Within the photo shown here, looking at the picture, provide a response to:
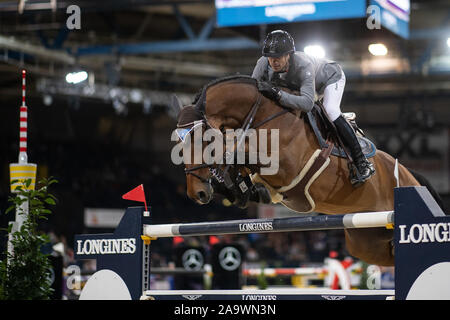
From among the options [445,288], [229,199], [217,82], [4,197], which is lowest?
[445,288]

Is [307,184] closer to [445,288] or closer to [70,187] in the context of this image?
[445,288]

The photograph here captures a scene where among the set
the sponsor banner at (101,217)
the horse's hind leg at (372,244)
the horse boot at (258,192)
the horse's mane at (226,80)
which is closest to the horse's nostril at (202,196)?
the horse boot at (258,192)

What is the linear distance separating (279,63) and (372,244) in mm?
1347

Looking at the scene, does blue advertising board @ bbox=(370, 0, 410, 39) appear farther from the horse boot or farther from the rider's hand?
the horse boot

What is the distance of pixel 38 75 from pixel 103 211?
11.8 ft

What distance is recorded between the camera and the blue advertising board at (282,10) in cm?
733

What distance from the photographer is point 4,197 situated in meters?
15.1

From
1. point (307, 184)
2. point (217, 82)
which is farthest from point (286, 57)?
point (307, 184)

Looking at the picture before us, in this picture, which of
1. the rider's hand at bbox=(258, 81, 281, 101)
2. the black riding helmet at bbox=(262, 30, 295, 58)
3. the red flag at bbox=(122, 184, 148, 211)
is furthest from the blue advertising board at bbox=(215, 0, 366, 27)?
the red flag at bbox=(122, 184, 148, 211)

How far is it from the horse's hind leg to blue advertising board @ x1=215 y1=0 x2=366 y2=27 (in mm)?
3404

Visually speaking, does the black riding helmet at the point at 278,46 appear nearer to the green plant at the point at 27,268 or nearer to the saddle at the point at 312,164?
the saddle at the point at 312,164

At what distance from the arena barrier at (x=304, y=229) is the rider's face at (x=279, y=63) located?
1.14 m

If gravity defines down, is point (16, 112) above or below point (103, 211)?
above

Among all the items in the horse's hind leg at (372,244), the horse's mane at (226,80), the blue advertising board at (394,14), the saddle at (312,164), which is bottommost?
the horse's hind leg at (372,244)
